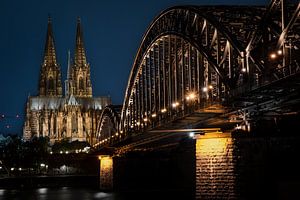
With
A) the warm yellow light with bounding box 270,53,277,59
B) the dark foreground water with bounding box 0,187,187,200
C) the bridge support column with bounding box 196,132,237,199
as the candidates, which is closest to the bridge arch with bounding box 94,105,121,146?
the dark foreground water with bounding box 0,187,187,200

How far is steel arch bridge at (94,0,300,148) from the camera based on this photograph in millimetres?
32750

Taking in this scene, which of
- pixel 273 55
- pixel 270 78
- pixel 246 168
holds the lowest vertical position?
pixel 246 168

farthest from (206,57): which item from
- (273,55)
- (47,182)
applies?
(47,182)

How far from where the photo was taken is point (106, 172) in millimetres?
91562

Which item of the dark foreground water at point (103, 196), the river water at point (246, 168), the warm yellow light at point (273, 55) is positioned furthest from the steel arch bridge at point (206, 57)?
the dark foreground water at point (103, 196)

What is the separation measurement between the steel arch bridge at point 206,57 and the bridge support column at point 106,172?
6.85 m

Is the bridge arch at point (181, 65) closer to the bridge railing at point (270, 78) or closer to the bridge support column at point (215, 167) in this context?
the bridge railing at point (270, 78)

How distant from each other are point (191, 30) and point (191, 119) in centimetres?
967

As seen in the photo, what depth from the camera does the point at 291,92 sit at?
30594mm

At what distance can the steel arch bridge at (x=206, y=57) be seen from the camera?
107ft

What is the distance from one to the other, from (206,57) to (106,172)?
5013 centimetres

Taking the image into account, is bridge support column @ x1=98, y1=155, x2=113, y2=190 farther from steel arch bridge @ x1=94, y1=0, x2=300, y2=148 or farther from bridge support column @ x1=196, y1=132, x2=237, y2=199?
bridge support column @ x1=196, y1=132, x2=237, y2=199

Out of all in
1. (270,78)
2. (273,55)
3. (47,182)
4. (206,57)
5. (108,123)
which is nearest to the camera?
(270,78)

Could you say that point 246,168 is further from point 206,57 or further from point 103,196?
point 103,196
